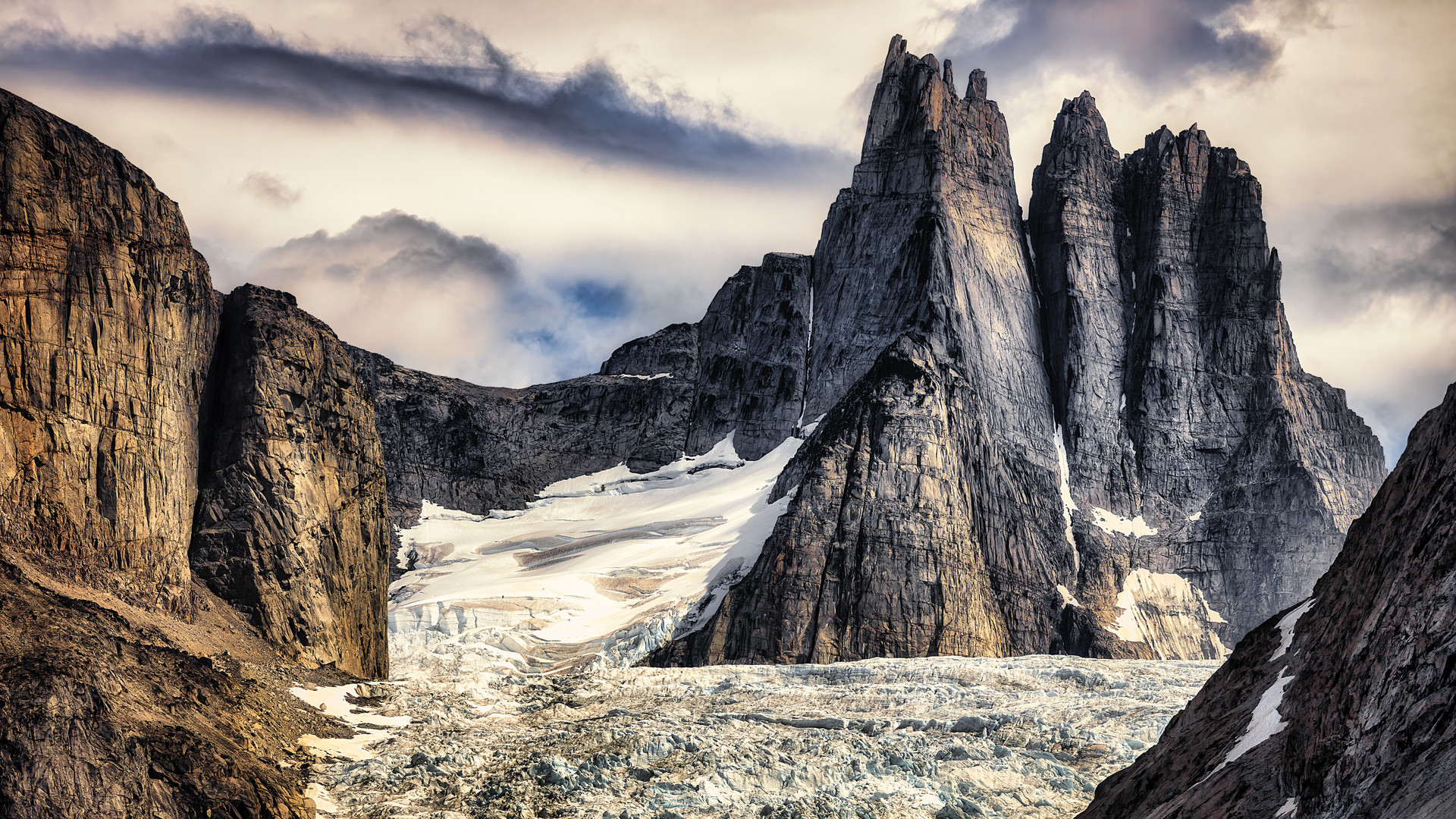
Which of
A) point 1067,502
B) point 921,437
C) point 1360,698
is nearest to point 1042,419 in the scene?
point 1067,502

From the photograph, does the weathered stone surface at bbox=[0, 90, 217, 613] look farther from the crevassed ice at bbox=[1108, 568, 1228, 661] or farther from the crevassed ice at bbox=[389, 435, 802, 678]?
the crevassed ice at bbox=[1108, 568, 1228, 661]

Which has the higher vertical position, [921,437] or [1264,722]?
[921,437]

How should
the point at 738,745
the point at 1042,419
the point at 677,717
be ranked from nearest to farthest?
the point at 738,745
the point at 677,717
the point at 1042,419

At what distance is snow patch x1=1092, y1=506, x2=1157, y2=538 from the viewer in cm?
12374

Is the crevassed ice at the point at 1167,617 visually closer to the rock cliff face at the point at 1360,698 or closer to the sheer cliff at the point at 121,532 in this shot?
the sheer cliff at the point at 121,532

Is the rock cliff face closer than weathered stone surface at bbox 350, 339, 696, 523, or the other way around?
the rock cliff face

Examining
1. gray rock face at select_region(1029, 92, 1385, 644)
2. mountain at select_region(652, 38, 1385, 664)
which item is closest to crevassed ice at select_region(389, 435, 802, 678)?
mountain at select_region(652, 38, 1385, 664)

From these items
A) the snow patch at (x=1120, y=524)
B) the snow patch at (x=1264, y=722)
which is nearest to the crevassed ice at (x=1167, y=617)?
the snow patch at (x=1120, y=524)

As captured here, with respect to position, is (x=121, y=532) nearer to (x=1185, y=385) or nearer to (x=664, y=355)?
(x=1185, y=385)

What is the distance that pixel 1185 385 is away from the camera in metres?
132

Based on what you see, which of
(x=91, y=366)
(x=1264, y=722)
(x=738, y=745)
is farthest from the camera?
(x=738, y=745)

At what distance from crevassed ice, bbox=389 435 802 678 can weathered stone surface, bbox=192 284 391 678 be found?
30.1m

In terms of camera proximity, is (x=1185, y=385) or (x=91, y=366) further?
(x=1185, y=385)

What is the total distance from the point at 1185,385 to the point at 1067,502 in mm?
19693
